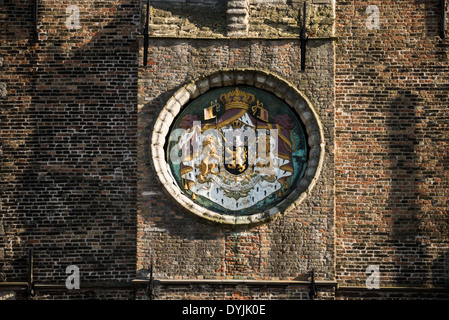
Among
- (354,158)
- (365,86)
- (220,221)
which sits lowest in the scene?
(220,221)

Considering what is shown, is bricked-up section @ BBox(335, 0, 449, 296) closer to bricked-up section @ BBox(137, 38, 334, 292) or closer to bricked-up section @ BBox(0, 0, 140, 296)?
bricked-up section @ BBox(137, 38, 334, 292)

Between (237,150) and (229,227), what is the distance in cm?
120

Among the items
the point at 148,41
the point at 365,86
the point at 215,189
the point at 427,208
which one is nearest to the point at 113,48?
the point at 148,41

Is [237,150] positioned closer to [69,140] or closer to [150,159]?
[150,159]

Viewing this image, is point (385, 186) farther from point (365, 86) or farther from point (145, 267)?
point (145, 267)

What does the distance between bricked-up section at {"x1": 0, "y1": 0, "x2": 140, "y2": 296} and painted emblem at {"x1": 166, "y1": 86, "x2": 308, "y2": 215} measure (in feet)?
2.73

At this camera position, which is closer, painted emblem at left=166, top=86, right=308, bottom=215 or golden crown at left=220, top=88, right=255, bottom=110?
painted emblem at left=166, top=86, right=308, bottom=215

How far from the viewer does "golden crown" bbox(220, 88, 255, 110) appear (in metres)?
12.1

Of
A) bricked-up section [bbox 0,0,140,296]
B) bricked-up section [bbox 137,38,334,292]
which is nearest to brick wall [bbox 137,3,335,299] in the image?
bricked-up section [bbox 137,38,334,292]

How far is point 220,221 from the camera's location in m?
11.6

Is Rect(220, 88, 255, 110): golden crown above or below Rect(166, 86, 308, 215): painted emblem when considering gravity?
above

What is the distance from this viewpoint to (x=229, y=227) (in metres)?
11.6

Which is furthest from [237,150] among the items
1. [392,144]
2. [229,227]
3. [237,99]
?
[392,144]
